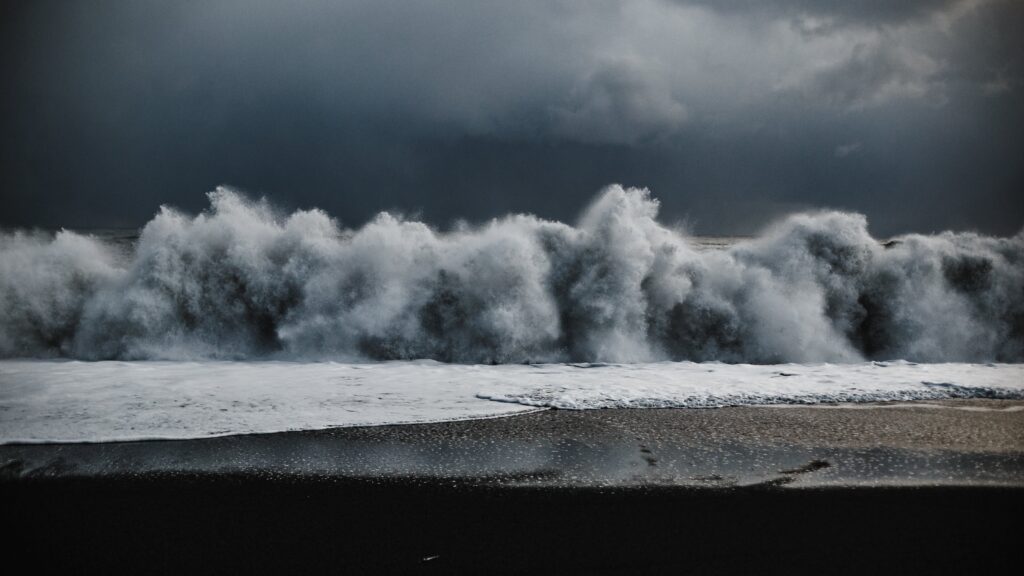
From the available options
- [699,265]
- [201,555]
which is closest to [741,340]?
[699,265]

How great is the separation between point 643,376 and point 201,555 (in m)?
4.55

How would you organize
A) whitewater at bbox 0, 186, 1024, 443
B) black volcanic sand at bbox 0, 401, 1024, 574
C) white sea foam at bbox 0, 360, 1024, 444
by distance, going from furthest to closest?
whitewater at bbox 0, 186, 1024, 443
white sea foam at bbox 0, 360, 1024, 444
black volcanic sand at bbox 0, 401, 1024, 574

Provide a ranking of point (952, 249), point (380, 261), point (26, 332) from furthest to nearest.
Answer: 1. point (952, 249)
2. point (380, 261)
3. point (26, 332)

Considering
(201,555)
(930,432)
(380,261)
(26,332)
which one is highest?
(380,261)

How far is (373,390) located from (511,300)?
296cm

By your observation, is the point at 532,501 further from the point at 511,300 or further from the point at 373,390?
the point at 511,300

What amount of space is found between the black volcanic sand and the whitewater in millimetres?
2440

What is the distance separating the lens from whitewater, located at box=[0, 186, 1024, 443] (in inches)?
286

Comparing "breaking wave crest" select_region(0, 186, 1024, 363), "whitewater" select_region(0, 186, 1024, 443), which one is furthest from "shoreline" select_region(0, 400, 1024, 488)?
"breaking wave crest" select_region(0, 186, 1024, 363)

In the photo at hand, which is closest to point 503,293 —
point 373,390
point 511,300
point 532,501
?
point 511,300

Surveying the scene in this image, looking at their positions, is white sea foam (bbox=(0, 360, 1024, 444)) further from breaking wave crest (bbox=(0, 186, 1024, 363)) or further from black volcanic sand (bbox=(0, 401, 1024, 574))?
breaking wave crest (bbox=(0, 186, 1024, 363))

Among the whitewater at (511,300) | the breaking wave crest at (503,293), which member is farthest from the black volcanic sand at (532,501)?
the breaking wave crest at (503,293)

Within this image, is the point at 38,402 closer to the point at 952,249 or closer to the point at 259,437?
the point at 259,437

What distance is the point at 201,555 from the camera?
2.18 meters
